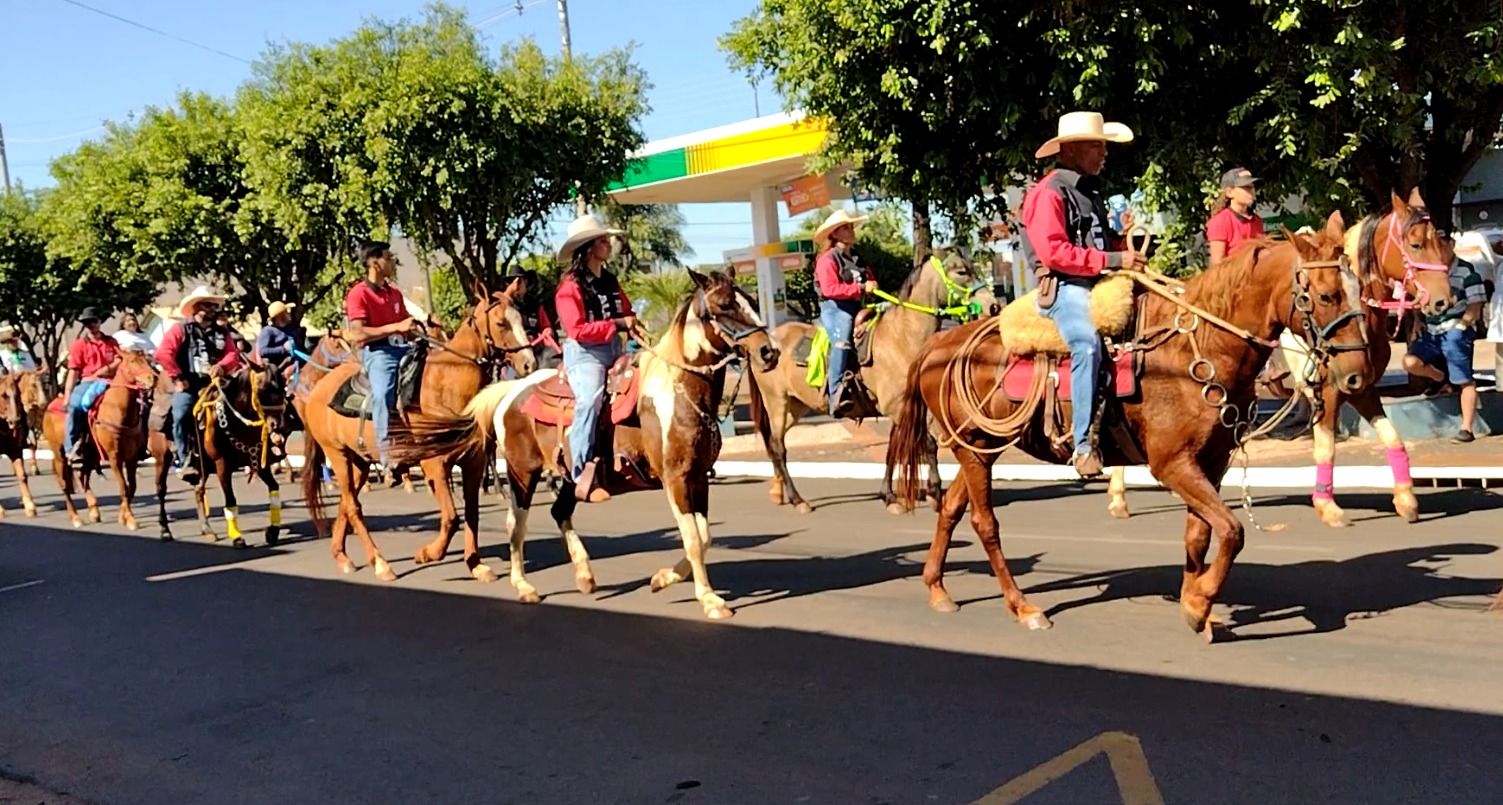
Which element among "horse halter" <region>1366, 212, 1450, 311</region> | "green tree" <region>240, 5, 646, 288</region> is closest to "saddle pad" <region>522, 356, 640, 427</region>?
"horse halter" <region>1366, 212, 1450, 311</region>

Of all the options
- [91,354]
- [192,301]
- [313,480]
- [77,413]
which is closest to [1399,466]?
[313,480]

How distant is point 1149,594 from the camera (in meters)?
7.80

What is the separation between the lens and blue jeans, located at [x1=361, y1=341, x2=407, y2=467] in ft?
34.9

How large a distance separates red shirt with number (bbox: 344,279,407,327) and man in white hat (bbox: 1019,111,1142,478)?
5923 mm

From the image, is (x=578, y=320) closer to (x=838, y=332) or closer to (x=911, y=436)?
(x=911, y=436)

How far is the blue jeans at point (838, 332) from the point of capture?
40.8 feet

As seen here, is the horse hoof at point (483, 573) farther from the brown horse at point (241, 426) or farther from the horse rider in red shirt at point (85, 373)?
the horse rider in red shirt at point (85, 373)

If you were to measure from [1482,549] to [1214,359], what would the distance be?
3250mm

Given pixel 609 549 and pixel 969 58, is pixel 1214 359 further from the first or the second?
pixel 969 58

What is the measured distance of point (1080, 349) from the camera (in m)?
6.86

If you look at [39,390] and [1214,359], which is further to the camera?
[39,390]

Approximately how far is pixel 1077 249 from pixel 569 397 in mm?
3932

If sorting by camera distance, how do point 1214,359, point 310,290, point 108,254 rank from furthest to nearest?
point 310,290
point 108,254
point 1214,359

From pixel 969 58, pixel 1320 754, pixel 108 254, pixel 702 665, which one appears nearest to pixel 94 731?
pixel 702 665
